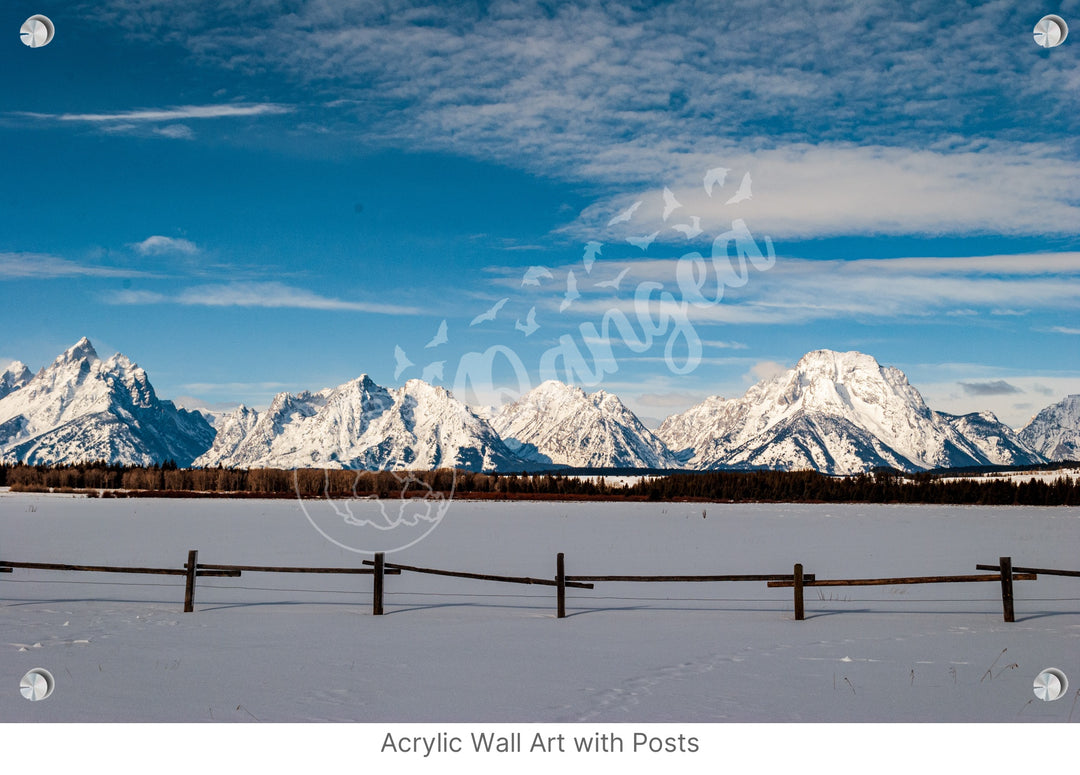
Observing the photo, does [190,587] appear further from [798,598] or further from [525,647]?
[798,598]

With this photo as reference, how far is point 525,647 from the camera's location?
16.3m

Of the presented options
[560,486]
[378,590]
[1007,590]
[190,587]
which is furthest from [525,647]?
[560,486]

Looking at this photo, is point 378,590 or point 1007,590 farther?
point 378,590

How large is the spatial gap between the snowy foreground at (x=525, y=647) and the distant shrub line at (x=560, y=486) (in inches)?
4415

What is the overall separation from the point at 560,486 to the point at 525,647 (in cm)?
15321

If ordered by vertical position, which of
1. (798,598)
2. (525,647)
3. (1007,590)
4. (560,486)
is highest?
(560,486)

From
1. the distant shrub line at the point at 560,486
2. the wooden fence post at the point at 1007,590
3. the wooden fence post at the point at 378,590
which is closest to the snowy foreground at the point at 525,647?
the wooden fence post at the point at 1007,590

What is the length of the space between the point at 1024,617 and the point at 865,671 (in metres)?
7.96

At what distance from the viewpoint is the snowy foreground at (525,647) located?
11625mm

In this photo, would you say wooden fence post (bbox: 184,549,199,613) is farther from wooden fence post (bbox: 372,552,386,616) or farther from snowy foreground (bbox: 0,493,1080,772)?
wooden fence post (bbox: 372,552,386,616)

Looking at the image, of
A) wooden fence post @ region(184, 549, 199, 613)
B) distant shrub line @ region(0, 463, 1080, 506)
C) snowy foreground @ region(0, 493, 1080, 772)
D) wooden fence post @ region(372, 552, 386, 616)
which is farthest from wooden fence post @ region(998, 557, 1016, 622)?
distant shrub line @ region(0, 463, 1080, 506)

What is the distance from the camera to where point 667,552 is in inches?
1481

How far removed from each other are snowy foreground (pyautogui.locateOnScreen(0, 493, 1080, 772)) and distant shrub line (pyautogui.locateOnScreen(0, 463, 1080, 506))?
112 m

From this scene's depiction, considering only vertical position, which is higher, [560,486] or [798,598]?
[560,486]
